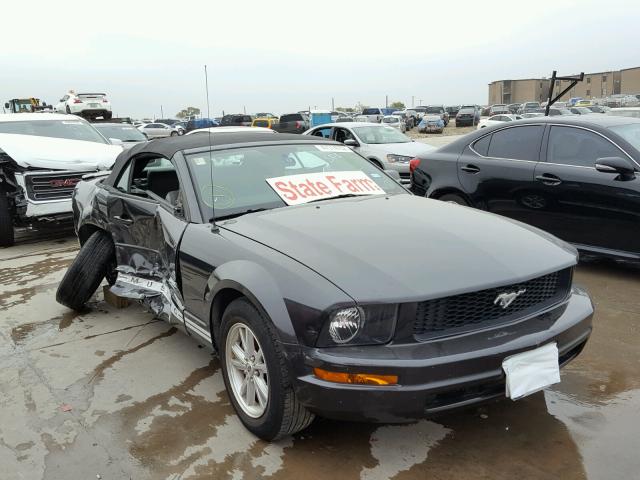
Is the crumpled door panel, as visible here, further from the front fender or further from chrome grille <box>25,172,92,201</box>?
chrome grille <box>25,172,92,201</box>

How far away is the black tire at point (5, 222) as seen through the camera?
730cm

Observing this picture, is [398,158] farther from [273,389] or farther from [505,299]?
[273,389]

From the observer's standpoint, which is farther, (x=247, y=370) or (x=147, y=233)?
(x=147, y=233)

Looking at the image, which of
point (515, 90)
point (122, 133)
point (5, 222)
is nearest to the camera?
point (5, 222)

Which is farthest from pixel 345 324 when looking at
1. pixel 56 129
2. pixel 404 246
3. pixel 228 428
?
pixel 56 129

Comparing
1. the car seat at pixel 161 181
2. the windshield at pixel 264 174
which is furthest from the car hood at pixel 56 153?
the windshield at pixel 264 174

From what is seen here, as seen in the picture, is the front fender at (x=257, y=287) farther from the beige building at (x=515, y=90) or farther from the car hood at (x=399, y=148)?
the beige building at (x=515, y=90)

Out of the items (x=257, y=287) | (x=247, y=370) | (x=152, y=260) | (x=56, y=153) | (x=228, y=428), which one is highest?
(x=56, y=153)

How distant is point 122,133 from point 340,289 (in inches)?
541

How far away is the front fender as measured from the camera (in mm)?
2383

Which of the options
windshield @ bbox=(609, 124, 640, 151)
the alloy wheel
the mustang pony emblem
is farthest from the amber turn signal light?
windshield @ bbox=(609, 124, 640, 151)

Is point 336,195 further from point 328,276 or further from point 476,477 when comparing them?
point 476,477

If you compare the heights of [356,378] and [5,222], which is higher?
[356,378]

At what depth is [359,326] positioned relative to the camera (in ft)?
7.54
